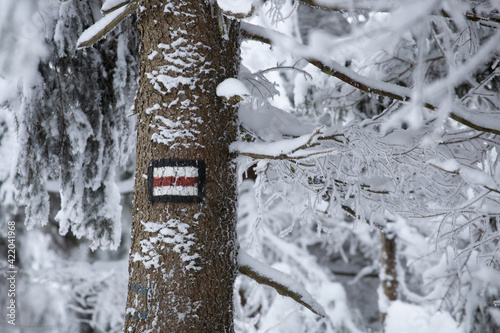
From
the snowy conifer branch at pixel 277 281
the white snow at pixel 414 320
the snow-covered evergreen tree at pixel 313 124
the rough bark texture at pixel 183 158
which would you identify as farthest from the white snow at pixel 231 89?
the white snow at pixel 414 320

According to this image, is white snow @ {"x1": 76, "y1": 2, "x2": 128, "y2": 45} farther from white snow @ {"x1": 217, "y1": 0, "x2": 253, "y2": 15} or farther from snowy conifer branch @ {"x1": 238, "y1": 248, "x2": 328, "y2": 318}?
snowy conifer branch @ {"x1": 238, "y1": 248, "x2": 328, "y2": 318}

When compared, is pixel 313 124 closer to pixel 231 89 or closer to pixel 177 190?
pixel 231 89

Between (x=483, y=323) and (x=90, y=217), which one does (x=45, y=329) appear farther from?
(x=483, y=323)

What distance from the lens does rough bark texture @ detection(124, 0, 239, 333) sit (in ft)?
6.27

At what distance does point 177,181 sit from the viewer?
6.40 ft

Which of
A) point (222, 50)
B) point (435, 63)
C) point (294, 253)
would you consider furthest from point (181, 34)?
point (294, 253)

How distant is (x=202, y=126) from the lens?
6.59 ft

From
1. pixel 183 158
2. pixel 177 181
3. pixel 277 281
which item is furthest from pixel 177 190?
pixel 277 281

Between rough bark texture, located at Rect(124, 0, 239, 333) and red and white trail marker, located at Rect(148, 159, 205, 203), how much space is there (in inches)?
1.2

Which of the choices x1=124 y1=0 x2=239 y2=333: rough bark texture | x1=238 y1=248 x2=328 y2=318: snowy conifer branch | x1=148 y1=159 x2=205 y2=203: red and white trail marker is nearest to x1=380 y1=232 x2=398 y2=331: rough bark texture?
x1=238 y1=248 x2=328 y2=318: snowy conifer branch

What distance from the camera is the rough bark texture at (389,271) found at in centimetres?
650

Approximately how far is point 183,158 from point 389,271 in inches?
215

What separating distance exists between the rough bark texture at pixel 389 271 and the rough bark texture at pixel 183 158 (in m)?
4.97

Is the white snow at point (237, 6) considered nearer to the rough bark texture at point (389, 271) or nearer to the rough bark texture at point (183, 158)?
the rough bark texture at point (183, 158)
